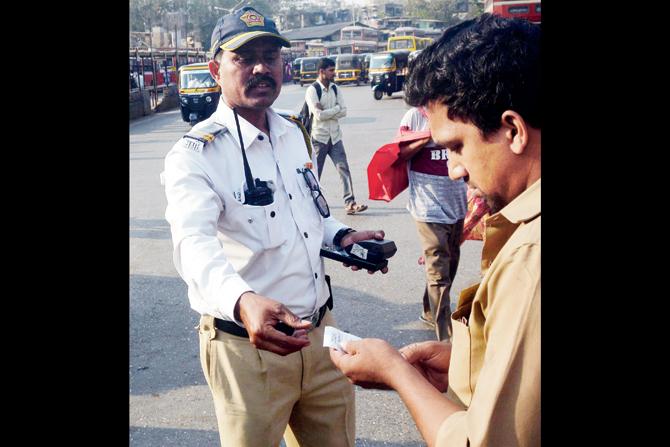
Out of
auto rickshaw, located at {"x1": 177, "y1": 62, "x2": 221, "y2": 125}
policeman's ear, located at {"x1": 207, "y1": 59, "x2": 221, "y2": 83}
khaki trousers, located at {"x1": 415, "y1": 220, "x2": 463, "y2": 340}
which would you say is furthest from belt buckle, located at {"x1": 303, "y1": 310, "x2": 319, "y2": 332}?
auto rickshaw, located at {"x1": 177, "y1": 62, "x2": 221, "y2": 125}

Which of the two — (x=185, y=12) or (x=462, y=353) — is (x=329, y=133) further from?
(x=185, y=12)

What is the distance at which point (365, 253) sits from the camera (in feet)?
9.09

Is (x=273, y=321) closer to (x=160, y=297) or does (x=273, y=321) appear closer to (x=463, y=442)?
(x=463, y=442)

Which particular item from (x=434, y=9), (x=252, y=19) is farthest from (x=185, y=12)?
(x=252, y=19)

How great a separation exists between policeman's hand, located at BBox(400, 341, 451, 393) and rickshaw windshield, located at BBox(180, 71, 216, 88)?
2132 centimetres

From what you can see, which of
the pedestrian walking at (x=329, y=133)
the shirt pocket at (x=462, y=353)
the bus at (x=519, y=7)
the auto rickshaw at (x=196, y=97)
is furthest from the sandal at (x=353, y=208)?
the auto rickshaw at (x=196, y=97)

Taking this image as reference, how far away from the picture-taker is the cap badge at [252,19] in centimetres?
265

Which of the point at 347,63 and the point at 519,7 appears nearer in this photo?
the point at 519,7

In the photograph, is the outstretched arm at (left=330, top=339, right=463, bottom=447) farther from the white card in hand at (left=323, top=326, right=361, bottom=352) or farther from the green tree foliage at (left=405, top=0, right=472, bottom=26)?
the green tree foliage at (left=405, top=0, right=472, bottom=26)

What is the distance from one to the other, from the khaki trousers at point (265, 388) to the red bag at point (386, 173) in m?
2.63

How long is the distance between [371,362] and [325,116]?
796 centimetres

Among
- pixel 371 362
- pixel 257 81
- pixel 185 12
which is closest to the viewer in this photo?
pixel 371 362

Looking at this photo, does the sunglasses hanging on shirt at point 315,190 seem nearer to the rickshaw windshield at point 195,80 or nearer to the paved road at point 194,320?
the paved road at point 194,320

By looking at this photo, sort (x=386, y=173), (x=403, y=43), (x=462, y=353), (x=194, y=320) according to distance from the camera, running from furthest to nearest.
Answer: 1. (x=403, y=43)
2. (x=194, y=320)
3. (x=386, y=173)
4. (x=462, y=353)
